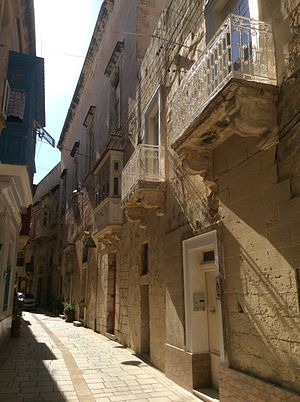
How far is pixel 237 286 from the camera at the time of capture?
494cm

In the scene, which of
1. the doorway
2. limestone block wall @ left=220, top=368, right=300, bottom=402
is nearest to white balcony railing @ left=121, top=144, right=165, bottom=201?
the doorway

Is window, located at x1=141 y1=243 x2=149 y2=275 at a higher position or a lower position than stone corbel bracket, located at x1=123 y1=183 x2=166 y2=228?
lower

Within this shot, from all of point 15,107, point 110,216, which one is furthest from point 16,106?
point 110,216

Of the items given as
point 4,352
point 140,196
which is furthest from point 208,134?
point 4,352

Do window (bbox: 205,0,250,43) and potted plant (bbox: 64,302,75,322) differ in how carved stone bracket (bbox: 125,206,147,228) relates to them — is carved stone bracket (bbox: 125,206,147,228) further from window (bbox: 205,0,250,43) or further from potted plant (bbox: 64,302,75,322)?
potted plant (bbox: 64,302,75,322)

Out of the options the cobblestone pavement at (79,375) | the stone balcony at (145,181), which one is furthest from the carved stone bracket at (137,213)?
the cobblestone pavement at (79,375)

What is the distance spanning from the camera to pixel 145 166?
8.59m

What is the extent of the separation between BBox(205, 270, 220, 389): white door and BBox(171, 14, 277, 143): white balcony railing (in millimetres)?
2995

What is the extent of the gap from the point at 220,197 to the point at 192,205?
119 cm

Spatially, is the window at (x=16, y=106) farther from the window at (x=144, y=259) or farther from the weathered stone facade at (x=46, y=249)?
the weathered stone facade at (x=46, y=249)

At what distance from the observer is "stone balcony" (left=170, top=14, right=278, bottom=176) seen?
418 cm

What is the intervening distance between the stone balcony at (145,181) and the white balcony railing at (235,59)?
2.90 m

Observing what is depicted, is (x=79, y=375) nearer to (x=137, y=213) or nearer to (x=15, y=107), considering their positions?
(x=137, y=213)

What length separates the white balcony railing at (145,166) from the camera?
8.29 metres
